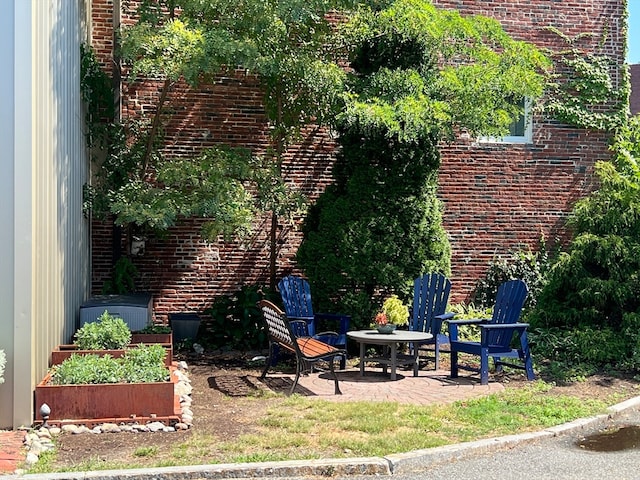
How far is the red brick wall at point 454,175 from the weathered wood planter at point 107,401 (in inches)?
187

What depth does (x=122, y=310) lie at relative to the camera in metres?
8.80

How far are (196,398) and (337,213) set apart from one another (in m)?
3.14

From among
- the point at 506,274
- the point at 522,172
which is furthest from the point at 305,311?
the point at 522,172

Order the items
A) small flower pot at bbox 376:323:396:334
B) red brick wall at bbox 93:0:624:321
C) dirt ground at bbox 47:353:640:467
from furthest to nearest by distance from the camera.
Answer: red brick wall at bbox 93:0:624:321 → small flower pot at bbox 376:323:396:334 → dirt ground at bbox 47:353:640:467

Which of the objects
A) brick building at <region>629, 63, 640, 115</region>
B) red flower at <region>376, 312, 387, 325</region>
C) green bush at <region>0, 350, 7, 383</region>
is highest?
brick building at <region>629, 63, 640, 115</region>

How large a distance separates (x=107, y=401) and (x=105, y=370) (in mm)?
302

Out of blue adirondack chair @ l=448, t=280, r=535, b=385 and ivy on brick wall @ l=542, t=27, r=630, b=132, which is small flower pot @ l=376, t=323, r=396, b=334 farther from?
ivy on brick wall @ l=542, t=27, r=630, b=132

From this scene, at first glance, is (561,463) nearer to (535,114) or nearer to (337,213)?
(337,213)

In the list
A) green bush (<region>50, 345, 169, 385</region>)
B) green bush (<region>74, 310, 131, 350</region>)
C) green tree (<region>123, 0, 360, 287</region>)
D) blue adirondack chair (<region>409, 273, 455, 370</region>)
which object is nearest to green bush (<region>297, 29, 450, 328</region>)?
blue adirondack chair (<region>409, 273, 455, 370</region>)

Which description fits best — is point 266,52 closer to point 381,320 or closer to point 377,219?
point 377,219

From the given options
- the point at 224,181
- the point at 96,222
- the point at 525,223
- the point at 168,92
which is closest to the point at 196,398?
the point at 224,181

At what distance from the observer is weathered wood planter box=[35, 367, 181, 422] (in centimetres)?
600

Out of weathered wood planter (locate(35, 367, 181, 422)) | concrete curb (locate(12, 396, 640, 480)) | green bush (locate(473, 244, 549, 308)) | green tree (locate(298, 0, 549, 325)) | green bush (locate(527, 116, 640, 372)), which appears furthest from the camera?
green bush (locate(473, 244, 549, 308))

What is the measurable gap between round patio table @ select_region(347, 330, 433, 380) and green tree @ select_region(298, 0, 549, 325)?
0.86m
